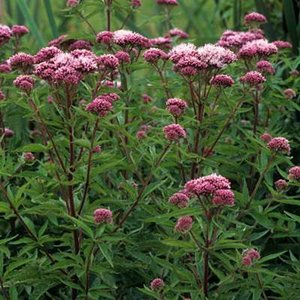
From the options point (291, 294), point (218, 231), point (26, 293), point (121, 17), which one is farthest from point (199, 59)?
point (121, 17)

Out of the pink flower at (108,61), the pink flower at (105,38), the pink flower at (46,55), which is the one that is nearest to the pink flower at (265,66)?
the pink flower at (105,38)

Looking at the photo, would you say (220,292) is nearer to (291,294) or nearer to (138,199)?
(291,294)

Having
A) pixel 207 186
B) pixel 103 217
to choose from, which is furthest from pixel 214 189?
pixel 103 217

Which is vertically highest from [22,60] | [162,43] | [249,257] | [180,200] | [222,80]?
[22,60]

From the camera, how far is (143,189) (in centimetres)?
281

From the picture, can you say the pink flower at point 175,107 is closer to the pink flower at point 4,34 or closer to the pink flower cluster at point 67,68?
the pink flower cluster at point 67,68

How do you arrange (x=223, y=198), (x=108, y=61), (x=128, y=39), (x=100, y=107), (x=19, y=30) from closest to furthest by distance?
(x=223, y=198) < (x=100, y=107) < (x=108, y=61) < (x=128, y=39) < (x=19, y=30)

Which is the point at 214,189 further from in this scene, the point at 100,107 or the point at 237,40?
the point at 237,40

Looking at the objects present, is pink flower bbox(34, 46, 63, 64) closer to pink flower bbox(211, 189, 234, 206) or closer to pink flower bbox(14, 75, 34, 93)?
pink flower bbox(14, 75, 34, 93)

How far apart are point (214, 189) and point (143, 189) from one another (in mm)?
541

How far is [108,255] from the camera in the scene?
Answer: 2.55 metres

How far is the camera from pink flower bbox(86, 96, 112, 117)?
2555mm

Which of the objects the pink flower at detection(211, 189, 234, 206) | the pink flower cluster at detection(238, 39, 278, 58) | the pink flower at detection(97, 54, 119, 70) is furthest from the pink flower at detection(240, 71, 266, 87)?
the pink flower at detection(211, 189, 234, 206)

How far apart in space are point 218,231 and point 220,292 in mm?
211
